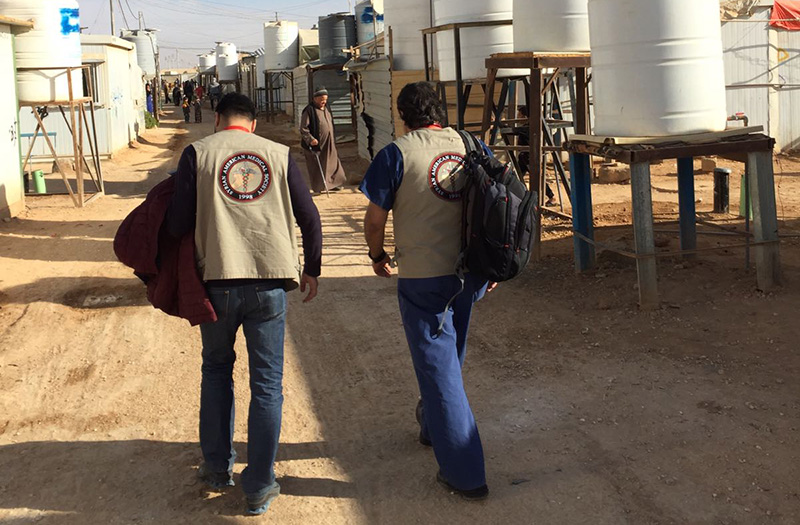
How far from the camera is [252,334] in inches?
148

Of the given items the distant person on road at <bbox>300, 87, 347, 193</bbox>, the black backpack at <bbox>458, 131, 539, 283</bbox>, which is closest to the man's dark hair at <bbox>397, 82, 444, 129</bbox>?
the black backpack at <bbox>458, 131, 539, 283</bbox>

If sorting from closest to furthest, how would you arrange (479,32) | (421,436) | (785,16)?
(421,436), (479,32), (785,16)

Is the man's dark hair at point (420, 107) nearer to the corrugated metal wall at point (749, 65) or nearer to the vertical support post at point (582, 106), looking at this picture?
the vertical support post at point (582, 106)

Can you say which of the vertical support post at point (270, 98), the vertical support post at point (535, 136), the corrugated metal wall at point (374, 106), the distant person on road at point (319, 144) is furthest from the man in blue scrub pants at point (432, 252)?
the vertical support post at point (270, 98)

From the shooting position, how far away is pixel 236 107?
3.87m

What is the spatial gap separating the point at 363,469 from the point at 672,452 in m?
1.48

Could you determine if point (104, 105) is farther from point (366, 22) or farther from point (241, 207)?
point (241, 207)

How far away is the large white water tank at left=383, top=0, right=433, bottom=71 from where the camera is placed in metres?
13.8

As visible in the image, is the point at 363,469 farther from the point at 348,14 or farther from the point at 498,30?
the point at 348,14

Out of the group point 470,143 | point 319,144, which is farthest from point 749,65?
point 470,143

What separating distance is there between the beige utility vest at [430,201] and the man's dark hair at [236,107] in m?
0.68

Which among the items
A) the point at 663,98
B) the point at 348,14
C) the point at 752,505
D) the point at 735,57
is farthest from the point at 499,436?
the point at 348,14

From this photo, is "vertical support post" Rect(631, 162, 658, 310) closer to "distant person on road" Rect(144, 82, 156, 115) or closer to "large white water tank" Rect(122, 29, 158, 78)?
"distant person on road" Rect(144, 82, 156, 115)

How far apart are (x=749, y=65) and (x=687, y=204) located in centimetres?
1061
